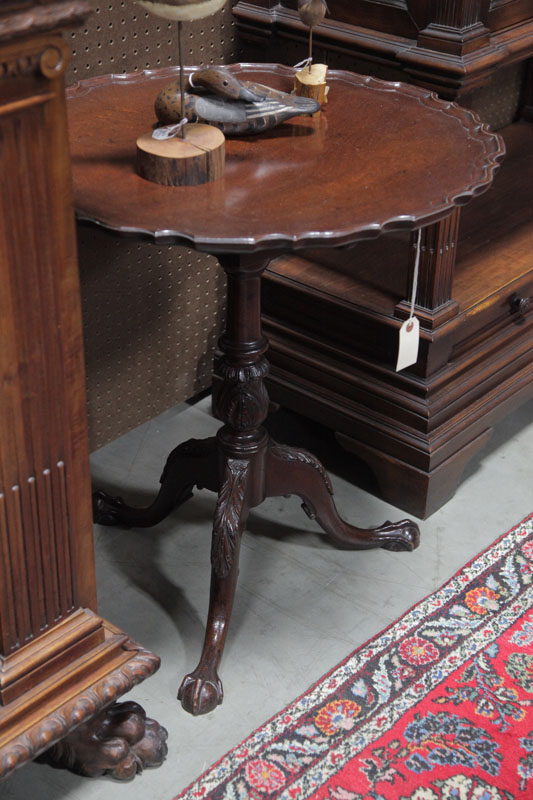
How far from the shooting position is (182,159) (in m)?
1.82

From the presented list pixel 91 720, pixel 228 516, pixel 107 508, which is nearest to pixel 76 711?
pixel 91 720

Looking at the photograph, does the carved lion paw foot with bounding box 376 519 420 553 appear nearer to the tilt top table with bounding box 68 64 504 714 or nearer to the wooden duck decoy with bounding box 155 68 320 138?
the tilt top table with bounding box 68 64 504 714

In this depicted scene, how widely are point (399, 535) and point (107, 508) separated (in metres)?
0.72

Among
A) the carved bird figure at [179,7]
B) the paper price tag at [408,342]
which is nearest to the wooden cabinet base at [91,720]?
the paper price tag at [408,342]

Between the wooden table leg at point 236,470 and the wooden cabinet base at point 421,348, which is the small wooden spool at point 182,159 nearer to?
the wooden table leg at point 236,470

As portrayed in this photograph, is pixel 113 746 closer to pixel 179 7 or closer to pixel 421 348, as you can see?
pixel 421 348

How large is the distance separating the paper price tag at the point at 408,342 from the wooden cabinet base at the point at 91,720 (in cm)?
87

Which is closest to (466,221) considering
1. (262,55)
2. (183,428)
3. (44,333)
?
(262,55)

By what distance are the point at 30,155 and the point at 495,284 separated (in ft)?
4.99

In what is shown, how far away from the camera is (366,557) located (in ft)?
8.44

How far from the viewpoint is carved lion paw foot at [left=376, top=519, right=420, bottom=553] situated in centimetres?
256

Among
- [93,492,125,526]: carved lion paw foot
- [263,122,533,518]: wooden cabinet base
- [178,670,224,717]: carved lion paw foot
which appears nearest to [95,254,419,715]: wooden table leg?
[178,670,224,717]: carved lion paw foot

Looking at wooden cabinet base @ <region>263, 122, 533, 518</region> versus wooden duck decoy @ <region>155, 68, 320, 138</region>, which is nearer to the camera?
wooden duck decoy @ <region>155, 68, 320, 138</region>

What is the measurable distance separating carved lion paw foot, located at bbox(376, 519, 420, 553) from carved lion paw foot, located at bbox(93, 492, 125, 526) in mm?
638
